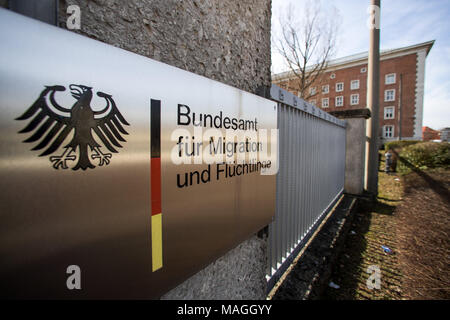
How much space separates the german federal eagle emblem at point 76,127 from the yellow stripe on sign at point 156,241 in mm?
302

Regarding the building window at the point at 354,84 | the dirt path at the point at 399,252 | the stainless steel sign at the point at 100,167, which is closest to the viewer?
the stainless steel sign at the point at 100,167

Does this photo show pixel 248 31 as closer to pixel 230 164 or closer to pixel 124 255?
pixel 230 164

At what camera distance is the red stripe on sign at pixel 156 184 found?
0.82 m

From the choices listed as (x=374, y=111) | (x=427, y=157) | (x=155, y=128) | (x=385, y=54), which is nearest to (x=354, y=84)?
(x=385, y=54)

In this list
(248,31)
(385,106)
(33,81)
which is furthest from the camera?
(385,106)

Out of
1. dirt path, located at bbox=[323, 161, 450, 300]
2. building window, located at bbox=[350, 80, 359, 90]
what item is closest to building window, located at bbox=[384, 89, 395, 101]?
building window, located at bbox=[350, 80, 359, 90]

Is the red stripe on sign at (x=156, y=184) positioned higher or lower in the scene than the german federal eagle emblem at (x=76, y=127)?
lower

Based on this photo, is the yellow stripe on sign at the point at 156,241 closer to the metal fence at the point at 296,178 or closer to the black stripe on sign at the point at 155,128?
the black stripe on sign at the point at 155,128

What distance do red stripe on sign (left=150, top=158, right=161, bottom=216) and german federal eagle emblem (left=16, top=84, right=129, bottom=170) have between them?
0.15m

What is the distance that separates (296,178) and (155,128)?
91.9 inches

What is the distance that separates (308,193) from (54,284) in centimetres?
327

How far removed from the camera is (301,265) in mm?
2730

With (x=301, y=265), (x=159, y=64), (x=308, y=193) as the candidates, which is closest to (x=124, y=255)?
(x=159, y=64)

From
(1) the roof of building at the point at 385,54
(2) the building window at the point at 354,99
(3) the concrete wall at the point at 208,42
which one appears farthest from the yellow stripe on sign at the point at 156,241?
(2) the building window at the point at 354,99
